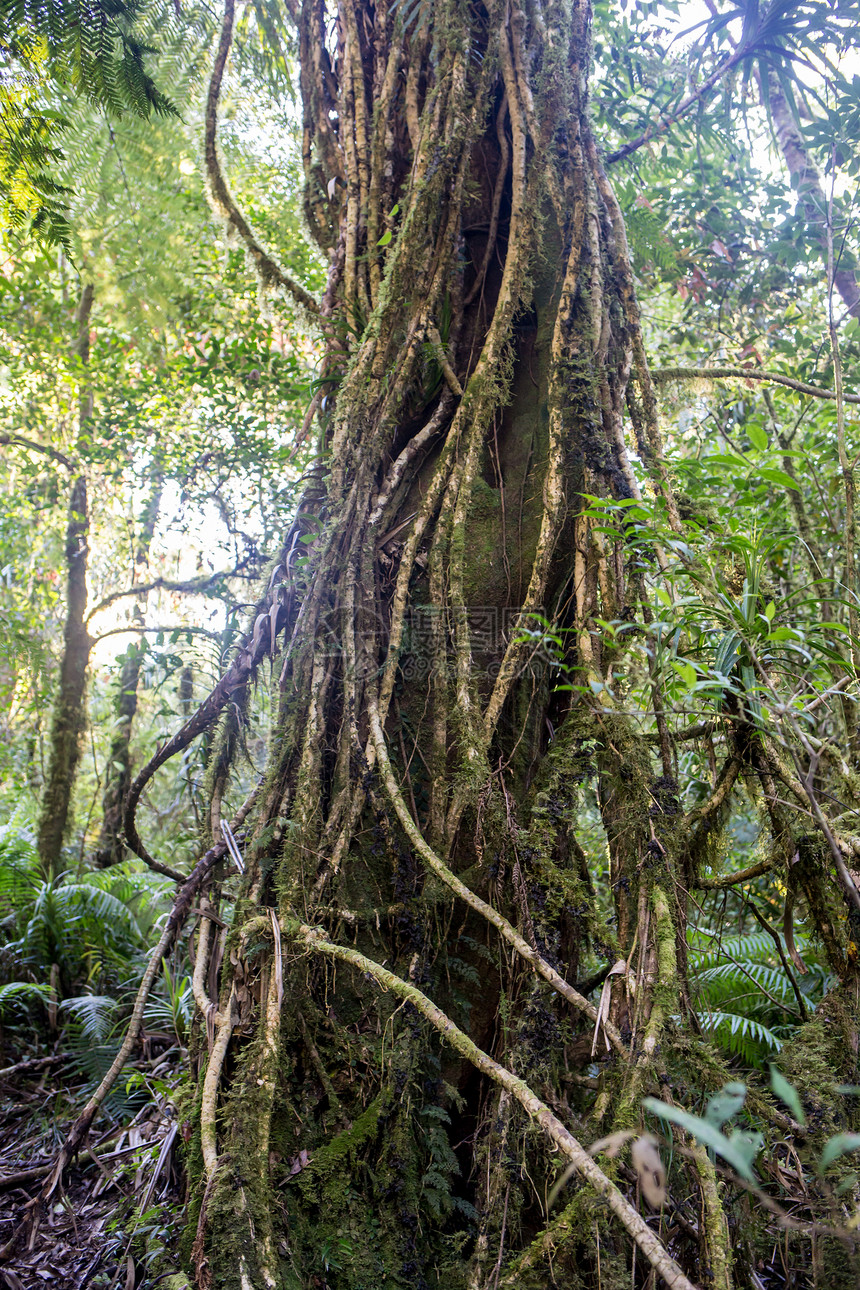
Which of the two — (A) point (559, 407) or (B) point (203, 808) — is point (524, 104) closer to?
(A) point (559, 407)

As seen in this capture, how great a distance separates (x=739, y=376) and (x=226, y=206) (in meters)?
2.39

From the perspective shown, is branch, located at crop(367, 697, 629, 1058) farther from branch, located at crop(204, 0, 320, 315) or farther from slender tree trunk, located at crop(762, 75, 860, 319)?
slender tree trunk, located at crop(762, 75, 860, 319)

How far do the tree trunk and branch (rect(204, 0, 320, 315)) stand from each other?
62cm

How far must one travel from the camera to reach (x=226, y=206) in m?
3.24

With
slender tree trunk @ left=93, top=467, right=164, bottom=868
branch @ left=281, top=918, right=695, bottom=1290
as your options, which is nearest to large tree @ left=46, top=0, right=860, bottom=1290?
branch @ left=281, top=918, right=695, bottom=1290

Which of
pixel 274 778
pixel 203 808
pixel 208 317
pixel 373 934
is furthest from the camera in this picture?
pixel 208 317

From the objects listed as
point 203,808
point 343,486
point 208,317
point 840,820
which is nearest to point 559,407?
point 343,486

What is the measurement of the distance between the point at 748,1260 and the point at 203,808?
1.63m

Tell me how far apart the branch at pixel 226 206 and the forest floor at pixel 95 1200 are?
297 centimetres

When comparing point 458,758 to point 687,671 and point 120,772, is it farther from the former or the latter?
point 120,772

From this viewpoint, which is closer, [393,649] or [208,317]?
[393,649]

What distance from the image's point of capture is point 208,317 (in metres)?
4.51

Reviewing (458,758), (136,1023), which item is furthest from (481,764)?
(136,1023)

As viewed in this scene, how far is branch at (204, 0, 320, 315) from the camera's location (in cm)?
304
